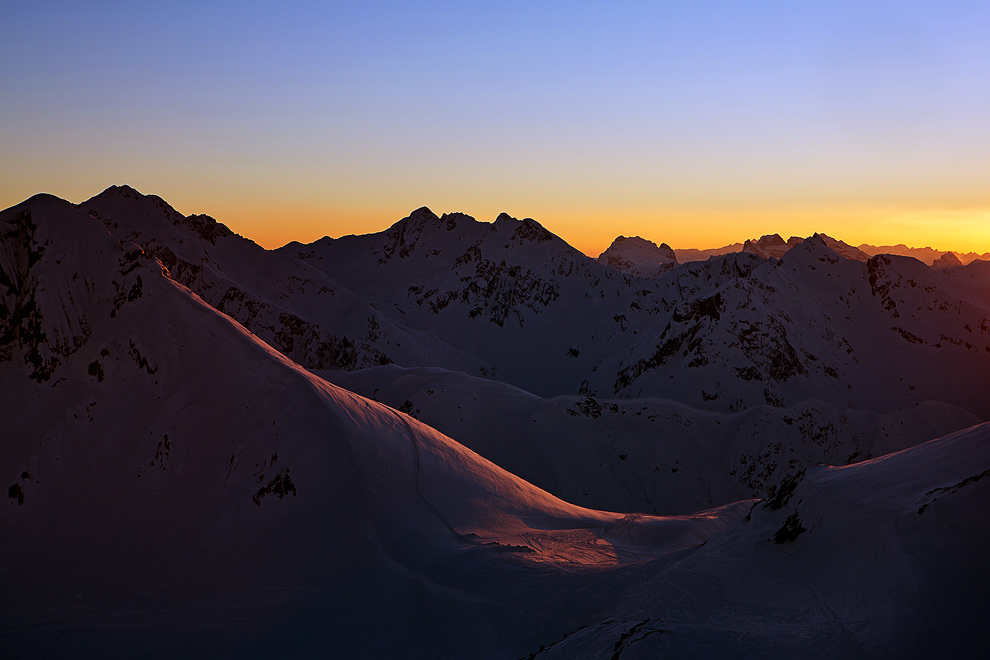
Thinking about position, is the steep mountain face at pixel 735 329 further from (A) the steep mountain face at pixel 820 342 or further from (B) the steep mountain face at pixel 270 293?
(B) the steep mountain face at pixel 270 293

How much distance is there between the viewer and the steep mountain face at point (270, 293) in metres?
103

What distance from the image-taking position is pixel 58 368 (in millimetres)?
21172

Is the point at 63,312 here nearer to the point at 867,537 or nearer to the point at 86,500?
the point at 86,500

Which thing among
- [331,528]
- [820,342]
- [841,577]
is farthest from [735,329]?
[841,577]

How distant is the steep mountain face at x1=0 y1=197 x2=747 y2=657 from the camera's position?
16281 millimetres

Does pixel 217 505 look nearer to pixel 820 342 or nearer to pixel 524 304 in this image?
pixel 820 342

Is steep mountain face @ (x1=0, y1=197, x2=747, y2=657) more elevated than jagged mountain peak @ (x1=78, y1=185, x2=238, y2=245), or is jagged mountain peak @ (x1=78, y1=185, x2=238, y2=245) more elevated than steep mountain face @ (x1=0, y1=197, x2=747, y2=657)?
jagged mountain peak @ (x1=78, y1=185, x2=238, y2=245)

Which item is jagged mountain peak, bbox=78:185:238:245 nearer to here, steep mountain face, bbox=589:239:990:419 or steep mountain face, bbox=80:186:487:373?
steep mountain face, bbox=80:186:487:373

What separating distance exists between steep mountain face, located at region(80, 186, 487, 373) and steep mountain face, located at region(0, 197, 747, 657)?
78.4 m

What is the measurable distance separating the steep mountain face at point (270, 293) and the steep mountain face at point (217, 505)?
78.4 m

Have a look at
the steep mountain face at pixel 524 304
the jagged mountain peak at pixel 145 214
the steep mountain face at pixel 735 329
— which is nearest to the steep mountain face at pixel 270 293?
the jagged mountain peak at pixel 145 214

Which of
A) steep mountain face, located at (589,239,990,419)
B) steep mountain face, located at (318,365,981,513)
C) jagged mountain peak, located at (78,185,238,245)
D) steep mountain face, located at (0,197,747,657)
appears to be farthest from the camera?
jagged mountain peak, located at (78,185,238,245)

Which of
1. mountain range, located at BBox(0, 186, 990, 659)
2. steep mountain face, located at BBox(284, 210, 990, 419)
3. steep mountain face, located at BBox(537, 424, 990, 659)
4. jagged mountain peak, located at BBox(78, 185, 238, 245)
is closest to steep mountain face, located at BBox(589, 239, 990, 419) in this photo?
steep mountain face, located at BBox(284, 210, 990, 419)

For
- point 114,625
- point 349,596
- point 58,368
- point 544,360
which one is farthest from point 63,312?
point 544,360
